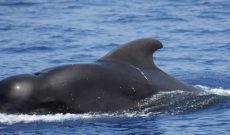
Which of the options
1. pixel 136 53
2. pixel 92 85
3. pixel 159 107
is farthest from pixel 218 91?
pixel 92 85

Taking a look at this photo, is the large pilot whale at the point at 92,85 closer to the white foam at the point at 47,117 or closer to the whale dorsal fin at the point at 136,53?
the whale dorsal fin at the point at 136,53

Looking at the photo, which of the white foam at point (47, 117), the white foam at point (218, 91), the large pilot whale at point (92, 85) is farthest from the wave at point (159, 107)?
the white foam at point (218, 91)

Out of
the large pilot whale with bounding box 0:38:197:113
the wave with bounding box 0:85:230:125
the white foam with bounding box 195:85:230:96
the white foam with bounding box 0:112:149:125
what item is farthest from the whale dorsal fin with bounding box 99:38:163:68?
the white foam with bounding box 195:85:230:96

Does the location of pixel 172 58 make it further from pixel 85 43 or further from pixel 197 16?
pixel 197 16

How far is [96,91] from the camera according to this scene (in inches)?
609

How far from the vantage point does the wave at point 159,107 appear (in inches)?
588

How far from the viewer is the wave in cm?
1495

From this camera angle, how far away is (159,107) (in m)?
16.2

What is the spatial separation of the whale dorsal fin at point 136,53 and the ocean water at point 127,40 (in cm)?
96

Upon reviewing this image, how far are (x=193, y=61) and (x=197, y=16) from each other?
992 cm

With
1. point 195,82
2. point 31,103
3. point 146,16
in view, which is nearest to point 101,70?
A: point 31,103

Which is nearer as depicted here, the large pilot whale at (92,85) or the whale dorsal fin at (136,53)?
the large pilot whale at (92,85)

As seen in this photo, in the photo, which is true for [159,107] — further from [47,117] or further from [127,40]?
[127,40]

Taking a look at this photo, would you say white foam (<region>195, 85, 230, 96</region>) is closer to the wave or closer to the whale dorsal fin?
the wave
